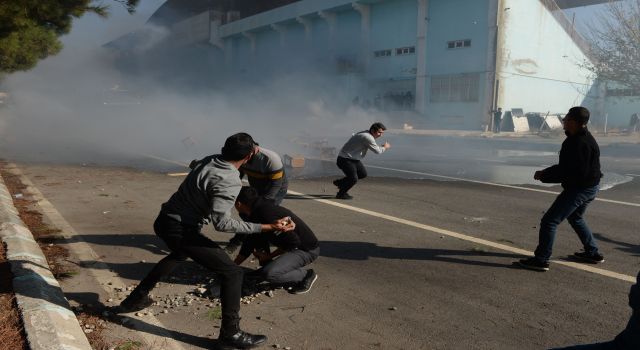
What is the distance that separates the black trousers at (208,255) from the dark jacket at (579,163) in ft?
10.9

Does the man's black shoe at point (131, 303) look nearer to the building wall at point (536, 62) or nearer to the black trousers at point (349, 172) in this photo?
the black trousers at point (349, 172)

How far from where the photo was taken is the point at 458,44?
98.3ft

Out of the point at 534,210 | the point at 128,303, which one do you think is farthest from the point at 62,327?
the point at 534,210

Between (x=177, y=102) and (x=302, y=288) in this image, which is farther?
(x=177, y=102)

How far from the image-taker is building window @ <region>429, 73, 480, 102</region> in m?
29.5

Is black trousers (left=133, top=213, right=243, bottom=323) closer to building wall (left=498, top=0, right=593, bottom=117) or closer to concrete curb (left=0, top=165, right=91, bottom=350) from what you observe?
concrete curb (left=0, top=165, right=91, bottom=350)

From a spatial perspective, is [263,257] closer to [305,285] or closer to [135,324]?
[305,285]

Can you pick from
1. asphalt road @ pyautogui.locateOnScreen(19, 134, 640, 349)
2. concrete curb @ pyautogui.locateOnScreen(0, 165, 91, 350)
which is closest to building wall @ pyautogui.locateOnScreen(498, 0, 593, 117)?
asphalt road @ pyautogui.locateOnScreen(19, 134, 640, 349)

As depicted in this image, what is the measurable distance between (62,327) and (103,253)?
218 centimetres

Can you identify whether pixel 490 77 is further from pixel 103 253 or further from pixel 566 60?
pixel 103 253

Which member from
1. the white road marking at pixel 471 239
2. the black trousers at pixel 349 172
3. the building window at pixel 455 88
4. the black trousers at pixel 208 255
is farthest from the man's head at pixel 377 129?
the building window at pixel 455 88

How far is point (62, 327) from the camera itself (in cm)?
323

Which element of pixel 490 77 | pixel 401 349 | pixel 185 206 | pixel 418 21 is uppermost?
pixel 418 21

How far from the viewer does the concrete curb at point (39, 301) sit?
306 cm
